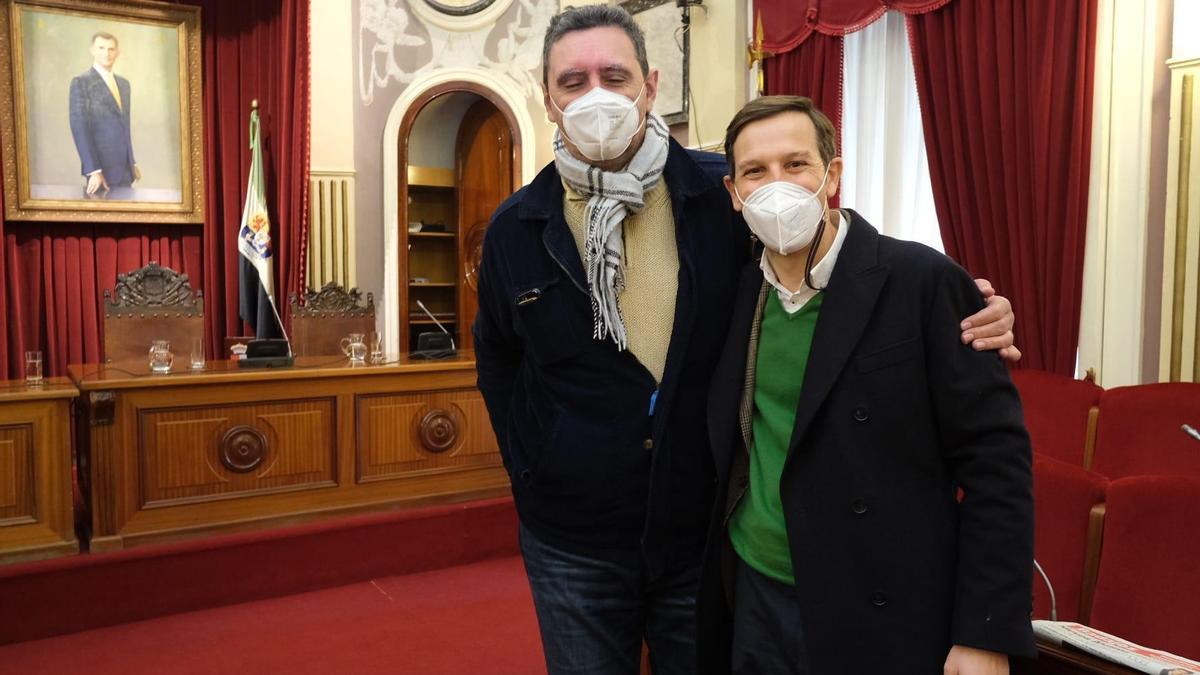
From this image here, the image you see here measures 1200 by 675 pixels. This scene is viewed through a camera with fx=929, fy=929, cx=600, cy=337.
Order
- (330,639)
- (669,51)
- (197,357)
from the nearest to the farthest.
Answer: (330,639)
(197,357)
(669,51)

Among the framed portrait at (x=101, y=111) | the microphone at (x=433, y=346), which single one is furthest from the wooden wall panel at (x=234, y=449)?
the framed portrait at (x=101, y=111)

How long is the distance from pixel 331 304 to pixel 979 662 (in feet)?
15.0

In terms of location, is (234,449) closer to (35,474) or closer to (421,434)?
(35,474)

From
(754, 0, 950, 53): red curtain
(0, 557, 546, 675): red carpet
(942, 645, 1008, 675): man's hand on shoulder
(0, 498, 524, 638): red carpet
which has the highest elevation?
(754, 0, 950, 53): red curtain

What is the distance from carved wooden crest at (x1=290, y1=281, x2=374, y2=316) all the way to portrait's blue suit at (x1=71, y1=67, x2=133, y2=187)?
217cm

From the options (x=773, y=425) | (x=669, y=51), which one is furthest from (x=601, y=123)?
(x=669, y=51)

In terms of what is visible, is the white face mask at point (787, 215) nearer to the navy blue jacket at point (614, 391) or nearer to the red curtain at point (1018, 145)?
the navy blue jacket at point (614, 391)

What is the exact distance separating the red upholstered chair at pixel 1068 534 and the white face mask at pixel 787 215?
93 cm

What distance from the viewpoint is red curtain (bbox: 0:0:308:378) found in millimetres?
6297

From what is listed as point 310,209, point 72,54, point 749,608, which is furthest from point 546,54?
point 72,54

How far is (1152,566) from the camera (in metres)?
1.78

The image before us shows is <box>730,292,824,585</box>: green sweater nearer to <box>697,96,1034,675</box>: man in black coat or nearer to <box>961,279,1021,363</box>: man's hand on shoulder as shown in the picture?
<box>697,96,1034,675</box>: man in black coat

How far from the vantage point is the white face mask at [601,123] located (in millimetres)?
1458

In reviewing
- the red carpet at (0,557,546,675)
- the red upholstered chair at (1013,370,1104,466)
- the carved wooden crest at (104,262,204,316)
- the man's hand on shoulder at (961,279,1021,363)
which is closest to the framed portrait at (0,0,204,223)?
the carved wooden crest at (104,262,204,316)
